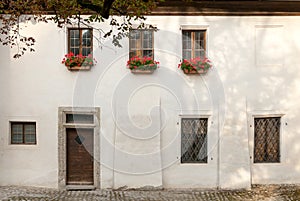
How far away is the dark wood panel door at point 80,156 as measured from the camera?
1080cm

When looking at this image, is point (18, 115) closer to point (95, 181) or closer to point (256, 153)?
point (95, 181)

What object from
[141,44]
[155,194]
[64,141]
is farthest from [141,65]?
[155,194]

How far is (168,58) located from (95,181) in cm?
437

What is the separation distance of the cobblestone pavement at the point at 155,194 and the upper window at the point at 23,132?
141 cm

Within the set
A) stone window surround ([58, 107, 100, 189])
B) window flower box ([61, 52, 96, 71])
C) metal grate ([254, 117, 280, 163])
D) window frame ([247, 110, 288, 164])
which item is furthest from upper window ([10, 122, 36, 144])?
metal grate ([254, 117, 280, 163])

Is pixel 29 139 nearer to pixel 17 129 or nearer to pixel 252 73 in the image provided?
pixel 17 129

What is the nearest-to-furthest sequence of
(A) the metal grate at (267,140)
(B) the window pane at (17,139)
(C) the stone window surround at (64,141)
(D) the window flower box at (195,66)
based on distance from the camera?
(D) the window flower box at (195,66) < (C) the stone window surround at (64,141) < (B) the window pane at (17,139) < (A) the metal grate at (267,140)

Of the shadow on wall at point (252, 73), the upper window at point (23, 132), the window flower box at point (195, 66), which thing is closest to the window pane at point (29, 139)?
the upper window at point (23, 132)

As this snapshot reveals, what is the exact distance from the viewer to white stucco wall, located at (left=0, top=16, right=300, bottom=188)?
34.3 feet

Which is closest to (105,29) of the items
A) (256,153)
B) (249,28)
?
(249,28)

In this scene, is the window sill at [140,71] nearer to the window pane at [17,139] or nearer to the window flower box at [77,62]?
the window flower box at [77,62]

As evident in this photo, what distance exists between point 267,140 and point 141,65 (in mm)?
4626

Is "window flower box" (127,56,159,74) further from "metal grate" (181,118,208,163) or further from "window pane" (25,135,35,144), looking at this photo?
"window pane" (25,135,35,144)

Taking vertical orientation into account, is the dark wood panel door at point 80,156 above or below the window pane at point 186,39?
below
